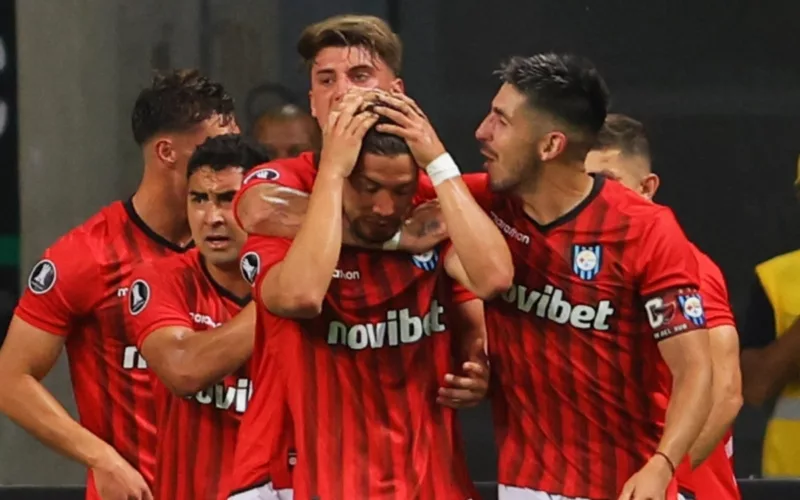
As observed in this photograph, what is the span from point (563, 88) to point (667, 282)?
1.37 ft

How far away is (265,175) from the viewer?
2.83m

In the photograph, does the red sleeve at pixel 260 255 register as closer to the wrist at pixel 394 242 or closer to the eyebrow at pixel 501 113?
the wrist at pixel 394 242

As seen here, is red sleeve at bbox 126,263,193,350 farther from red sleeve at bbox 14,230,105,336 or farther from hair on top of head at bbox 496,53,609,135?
hair on top of head at bbox 496,53,609,135

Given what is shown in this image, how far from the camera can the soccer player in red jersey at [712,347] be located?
3145mm

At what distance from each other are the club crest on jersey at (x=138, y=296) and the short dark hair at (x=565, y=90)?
85 cm

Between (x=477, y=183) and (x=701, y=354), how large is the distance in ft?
1.76

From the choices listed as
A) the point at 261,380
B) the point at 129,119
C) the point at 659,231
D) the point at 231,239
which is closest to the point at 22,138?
the point at 129,119

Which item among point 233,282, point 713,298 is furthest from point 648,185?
point 233,282

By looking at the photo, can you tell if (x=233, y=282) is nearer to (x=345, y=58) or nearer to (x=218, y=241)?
(x=218, y=241)

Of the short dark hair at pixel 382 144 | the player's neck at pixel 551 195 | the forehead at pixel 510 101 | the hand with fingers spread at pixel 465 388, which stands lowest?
the hand with fingers spread at pixel 465 388

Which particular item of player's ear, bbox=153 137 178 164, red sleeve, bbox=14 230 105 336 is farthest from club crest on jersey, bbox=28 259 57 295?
player's ear, bbox=153 137 178 164

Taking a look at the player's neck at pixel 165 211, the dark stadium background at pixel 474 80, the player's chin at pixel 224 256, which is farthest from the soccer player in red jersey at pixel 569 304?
the dark stadium background at pixel 474 80

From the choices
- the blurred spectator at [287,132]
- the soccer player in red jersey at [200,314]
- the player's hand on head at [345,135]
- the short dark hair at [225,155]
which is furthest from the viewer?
the blurred spectator at [287,132]

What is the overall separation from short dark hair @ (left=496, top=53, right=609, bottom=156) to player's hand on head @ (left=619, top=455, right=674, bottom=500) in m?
0.61
